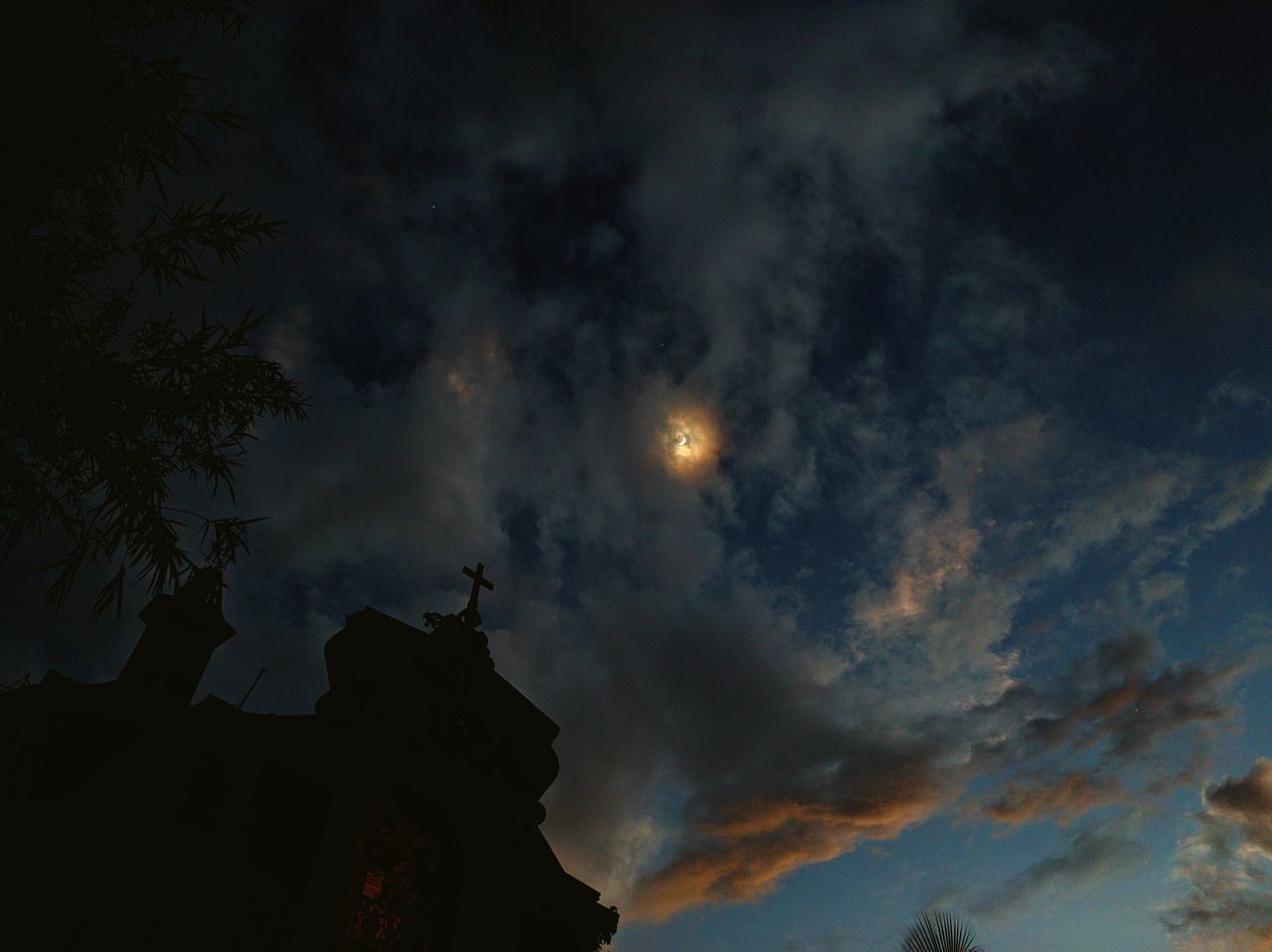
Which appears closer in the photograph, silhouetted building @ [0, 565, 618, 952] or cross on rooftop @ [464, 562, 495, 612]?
silhouetted building @ [0, 565, 618, 952]

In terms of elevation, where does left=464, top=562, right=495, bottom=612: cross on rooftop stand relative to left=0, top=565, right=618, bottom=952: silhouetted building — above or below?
above

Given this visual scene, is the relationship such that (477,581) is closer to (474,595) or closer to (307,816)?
(474,595)

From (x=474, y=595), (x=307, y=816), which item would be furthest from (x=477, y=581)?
(x=307, y=816)

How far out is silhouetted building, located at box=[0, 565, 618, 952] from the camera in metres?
11.3

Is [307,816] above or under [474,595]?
under

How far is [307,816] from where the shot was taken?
1279 cm

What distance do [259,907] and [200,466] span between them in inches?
338

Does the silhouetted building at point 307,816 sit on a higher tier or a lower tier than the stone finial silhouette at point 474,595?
lower

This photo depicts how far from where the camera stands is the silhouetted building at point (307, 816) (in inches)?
445

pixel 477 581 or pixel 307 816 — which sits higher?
pixel 477 581

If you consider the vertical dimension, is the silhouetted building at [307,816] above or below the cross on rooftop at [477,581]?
below

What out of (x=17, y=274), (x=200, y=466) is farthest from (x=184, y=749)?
(x=17, y=274)

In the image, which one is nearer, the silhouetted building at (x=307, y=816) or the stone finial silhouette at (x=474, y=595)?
the silhouetted building at (x=307, y=816)

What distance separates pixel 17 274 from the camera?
6719 mm
